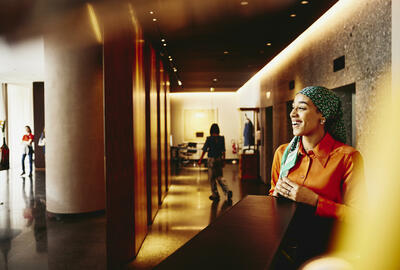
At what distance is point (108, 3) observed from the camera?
4.18 metres

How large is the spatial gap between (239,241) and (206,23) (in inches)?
196

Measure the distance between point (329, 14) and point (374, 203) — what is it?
126 inches

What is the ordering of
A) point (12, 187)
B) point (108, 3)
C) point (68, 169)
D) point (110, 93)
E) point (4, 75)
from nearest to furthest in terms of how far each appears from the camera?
point (110, 93), point (108, 3), point (68, 169), point (12, 187), point (4, 75)

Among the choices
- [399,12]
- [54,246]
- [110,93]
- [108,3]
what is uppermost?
[108,3]

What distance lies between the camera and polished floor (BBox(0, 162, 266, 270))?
159 inches

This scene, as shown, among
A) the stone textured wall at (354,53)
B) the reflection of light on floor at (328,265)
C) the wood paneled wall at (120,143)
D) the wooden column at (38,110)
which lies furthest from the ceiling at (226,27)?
the wooden column at (38,110)

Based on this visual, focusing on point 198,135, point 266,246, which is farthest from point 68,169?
point 198,135

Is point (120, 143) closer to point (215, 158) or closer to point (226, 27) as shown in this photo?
point (226, 27)

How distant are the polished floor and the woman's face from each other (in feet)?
9.64

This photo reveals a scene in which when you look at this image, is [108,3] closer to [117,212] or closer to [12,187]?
[117,212]

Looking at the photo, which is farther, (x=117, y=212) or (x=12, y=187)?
(x=12, y=187)

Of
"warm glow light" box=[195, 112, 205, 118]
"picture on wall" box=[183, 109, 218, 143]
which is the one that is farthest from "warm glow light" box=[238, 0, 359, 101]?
"warm glow light" box=[195, 112, 205, 118]

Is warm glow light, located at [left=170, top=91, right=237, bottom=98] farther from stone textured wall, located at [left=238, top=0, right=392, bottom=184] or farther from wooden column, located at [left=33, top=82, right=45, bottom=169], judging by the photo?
stone textured wall, located at [left=238, top=0, right=392, bottom=184]

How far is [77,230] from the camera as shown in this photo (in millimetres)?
5312
